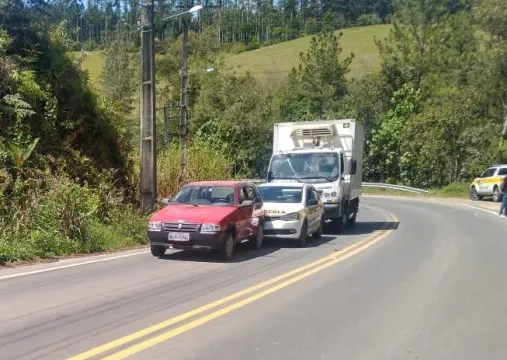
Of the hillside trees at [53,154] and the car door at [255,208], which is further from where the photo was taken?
the car door at [255,208]

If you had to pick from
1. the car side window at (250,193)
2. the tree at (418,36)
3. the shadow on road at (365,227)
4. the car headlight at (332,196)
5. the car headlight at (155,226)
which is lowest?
the shadow on road at (365,227)

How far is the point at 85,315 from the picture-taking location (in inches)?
303

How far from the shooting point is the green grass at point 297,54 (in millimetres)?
85375

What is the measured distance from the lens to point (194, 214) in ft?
41.3

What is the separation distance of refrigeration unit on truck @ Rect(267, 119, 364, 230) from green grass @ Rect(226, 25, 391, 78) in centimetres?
5992

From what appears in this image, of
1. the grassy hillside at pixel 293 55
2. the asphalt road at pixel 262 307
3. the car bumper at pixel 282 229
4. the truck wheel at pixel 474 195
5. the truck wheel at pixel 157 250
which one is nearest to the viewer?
the asphalt road at pixel 262 307

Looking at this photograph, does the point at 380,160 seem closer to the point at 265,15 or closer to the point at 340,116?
the point at 340,116

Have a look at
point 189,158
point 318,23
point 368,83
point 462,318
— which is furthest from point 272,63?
point 462,318

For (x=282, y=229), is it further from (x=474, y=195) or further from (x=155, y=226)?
(x=474, y=195)

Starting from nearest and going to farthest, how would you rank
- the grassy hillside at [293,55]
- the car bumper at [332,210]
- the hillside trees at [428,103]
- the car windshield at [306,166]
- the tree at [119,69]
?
1. the car bumper at [332,210]
2. the car windshield at [306,166]
3. the hillside trees at [428,103]
4. the tree at [119,69]
5. the grassy hillside at [293,55]

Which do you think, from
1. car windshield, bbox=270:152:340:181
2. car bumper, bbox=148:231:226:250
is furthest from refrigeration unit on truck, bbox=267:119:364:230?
car bumper, bbox=148:231:226:250

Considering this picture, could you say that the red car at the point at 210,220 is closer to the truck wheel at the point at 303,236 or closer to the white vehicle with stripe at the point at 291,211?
the white vehicle with stripe at the point at 291,211

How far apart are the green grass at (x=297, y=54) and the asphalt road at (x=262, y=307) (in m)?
68.7

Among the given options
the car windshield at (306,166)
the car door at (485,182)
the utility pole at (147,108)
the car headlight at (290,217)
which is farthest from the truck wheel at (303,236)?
the car door at (485,182)
